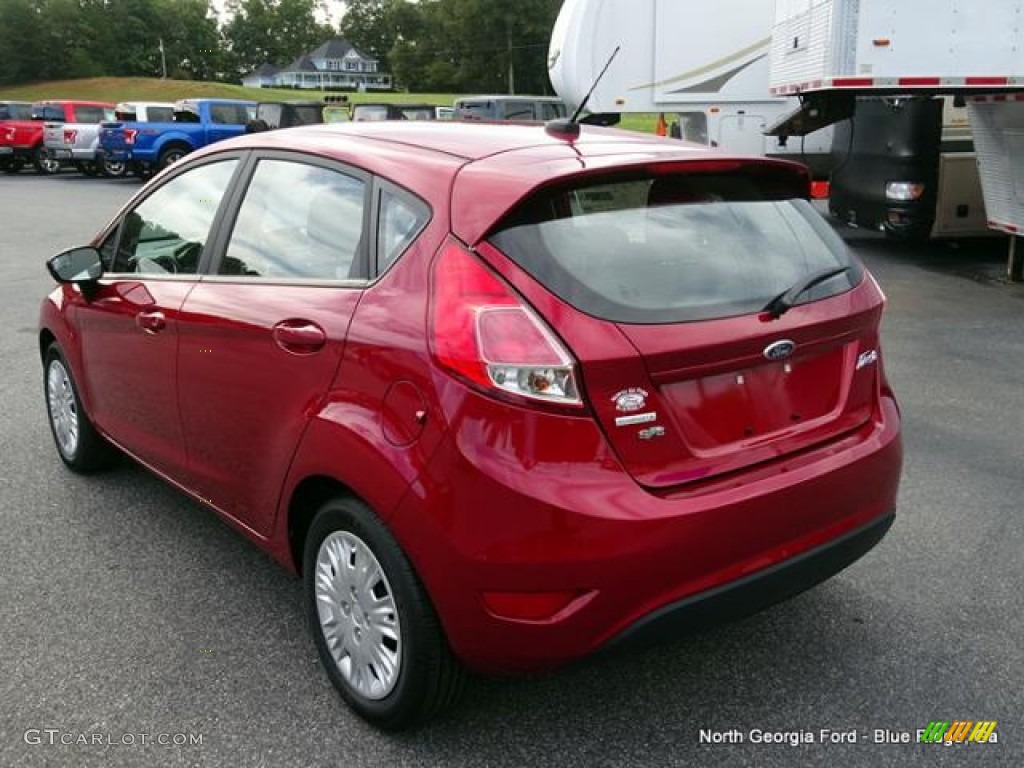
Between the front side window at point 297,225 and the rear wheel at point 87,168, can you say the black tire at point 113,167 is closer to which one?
the rear wheel at point 87,168

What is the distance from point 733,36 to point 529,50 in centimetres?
8715

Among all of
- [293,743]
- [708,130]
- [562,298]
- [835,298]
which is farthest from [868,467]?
[708,130]

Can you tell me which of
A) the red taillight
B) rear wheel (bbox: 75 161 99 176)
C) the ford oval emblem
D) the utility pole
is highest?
the utility pole

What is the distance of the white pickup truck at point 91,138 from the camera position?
952 inches

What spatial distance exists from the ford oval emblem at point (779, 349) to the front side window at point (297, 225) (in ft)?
3.89

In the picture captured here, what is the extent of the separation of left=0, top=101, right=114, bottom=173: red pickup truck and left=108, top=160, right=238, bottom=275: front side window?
26.4 metres

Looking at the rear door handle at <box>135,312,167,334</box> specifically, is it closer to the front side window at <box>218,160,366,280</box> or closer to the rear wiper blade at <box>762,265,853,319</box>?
the front side window at <box>218,160,366,280</box>

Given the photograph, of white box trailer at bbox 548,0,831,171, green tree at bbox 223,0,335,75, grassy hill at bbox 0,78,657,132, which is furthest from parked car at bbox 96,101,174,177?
green tree at bbox 223,0,335,75

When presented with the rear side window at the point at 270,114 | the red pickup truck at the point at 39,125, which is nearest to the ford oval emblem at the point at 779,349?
the rear side window at the point at 270,114

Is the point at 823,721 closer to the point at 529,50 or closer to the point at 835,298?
the point at 835,298

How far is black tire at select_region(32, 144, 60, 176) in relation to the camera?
28078 mm

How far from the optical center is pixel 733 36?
563 inches

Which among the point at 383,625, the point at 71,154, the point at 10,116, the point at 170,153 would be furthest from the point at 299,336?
the point at 10,116

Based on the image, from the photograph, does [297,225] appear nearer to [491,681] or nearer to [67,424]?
[491,681]
